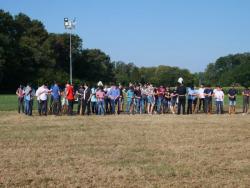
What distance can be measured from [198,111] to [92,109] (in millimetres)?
6070

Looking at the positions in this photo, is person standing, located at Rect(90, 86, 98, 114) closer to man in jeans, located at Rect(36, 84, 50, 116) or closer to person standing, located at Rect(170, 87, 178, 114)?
man in jeans, located at Rect(36, 84, 50, 116)

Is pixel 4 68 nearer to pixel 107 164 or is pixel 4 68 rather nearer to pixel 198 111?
pixel 198 111

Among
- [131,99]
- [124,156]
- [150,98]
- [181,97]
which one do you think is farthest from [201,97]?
[124,156]

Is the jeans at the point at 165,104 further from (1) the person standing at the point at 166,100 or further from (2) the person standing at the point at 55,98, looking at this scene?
(2) the person standing at the point at 55,98

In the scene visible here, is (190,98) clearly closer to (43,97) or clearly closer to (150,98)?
(150,98)

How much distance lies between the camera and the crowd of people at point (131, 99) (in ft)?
77.8

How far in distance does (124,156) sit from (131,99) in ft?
47.6

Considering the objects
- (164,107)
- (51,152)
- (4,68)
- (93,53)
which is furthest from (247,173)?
(93,53)

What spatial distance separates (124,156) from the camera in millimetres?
10781

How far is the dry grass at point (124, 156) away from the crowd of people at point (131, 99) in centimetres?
626

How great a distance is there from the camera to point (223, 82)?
144m

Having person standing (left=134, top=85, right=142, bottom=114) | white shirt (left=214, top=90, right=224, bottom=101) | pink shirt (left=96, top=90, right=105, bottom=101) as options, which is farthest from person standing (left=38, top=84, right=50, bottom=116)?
white shirt (left=214, top=90, right=224, bottom=101)

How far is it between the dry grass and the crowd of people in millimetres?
6256

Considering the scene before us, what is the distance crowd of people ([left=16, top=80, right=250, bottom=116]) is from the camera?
934 inches
